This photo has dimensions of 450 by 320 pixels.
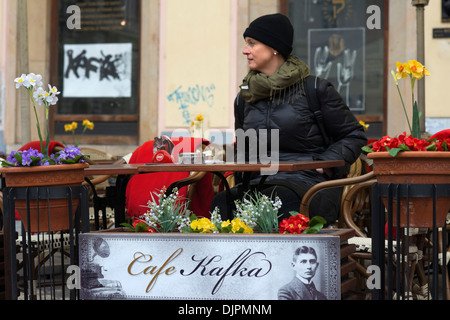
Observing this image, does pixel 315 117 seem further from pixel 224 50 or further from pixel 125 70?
pixel 125 70

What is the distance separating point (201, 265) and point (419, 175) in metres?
0.84

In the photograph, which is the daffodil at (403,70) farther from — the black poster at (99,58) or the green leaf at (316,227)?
the black poster at (99,58)

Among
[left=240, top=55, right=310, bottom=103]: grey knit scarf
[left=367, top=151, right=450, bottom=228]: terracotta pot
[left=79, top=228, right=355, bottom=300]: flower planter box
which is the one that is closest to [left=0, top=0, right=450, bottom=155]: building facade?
[left=240, top=55, right=310, bottom=103]: grey knit scarf

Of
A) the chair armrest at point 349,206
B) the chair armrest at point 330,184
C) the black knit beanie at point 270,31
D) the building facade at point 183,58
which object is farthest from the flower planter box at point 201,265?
the building facade at point 183,58

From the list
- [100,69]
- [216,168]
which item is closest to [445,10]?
[100,69]

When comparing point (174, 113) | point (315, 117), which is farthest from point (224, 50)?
point (315, 117)

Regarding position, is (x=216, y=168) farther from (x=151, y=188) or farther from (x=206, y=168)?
(x=151, y=188)

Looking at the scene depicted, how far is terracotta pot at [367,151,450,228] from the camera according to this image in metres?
2.57

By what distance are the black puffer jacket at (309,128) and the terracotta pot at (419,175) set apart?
145 centimetres

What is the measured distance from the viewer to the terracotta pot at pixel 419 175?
2.57m

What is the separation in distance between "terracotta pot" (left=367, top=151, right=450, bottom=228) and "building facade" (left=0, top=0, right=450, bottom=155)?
723 centimetres

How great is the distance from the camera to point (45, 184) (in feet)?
9.50

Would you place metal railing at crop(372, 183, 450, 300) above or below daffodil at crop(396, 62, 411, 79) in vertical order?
below

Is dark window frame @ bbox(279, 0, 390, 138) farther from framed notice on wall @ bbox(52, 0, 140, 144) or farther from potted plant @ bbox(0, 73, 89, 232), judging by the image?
potted plant @ bbox(0, 73, 89, 232)
